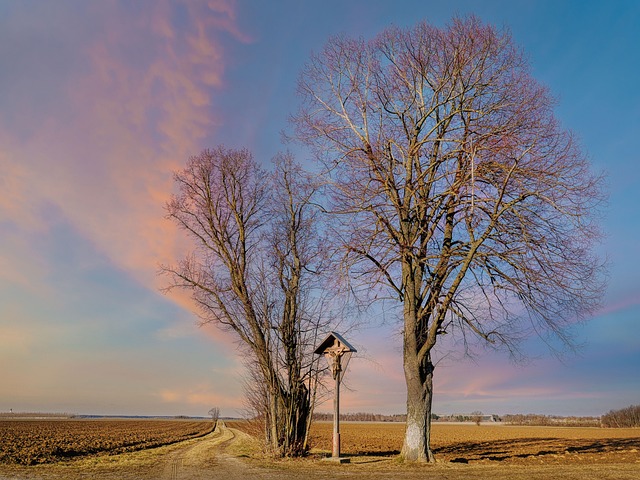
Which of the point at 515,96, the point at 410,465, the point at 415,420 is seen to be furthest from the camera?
the point at 515,96

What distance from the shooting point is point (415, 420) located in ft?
47.2

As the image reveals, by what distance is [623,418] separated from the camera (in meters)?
92.0

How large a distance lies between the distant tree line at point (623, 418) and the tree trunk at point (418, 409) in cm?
9311

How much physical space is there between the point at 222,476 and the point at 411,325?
668 centimetres

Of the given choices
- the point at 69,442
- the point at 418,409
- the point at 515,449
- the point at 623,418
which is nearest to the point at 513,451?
the point at 515,449

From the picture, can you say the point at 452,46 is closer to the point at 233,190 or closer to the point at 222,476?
the point at 233,190

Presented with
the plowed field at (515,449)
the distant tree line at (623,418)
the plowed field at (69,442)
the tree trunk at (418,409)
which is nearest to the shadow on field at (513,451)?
the plowed field at (515,449)

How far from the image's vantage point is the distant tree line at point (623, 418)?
89.6m

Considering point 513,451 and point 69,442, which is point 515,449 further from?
point 69,442

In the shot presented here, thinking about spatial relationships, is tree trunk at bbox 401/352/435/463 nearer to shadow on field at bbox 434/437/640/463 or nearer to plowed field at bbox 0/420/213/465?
shadow on field at bbox 434/437/640/463

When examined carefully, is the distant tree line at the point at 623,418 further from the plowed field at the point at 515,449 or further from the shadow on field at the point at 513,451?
the shadow on field at the point at 513,451

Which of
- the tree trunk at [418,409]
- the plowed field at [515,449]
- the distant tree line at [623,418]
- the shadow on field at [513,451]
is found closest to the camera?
the tree trunk at [418,409]

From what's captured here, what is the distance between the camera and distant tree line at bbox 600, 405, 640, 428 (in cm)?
8962

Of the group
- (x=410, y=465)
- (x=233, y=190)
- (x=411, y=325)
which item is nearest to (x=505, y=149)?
(x=411, y=325)
